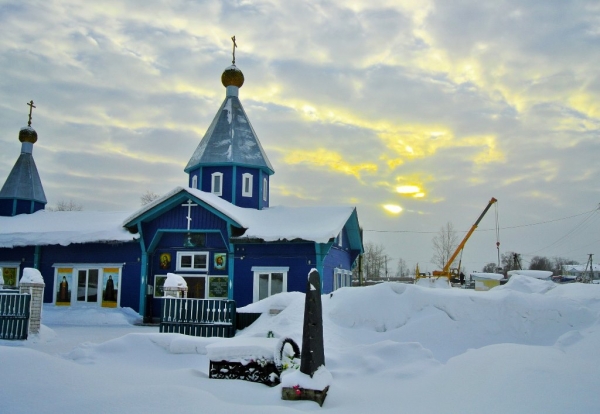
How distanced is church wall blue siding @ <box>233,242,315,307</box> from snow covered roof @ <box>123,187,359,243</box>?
63 cm

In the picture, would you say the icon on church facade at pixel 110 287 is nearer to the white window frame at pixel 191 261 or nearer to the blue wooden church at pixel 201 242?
the blue wooden church at pixel 201 242

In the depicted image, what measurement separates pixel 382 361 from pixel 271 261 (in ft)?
38.3

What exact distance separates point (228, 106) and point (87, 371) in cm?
2236

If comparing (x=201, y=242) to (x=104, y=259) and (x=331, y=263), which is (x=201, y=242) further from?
(x=331, y=263)

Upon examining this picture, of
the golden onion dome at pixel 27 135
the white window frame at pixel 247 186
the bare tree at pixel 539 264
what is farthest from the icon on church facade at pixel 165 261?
the bare tree at pixel 539 264

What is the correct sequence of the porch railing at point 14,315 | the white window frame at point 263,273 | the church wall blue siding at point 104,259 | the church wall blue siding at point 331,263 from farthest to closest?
the church wall blue siding at point 104,259 → the church wall blue siding at point 331,263 → the white window frame at point 263,273 → the porch railing at point 14,315

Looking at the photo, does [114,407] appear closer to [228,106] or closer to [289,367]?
[289,367]

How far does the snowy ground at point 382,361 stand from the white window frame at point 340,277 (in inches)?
326

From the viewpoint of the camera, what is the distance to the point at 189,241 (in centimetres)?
2194

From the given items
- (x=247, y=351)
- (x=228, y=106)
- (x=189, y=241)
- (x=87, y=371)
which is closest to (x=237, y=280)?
(x=189, y=241)

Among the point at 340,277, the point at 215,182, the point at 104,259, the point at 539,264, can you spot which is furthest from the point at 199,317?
the point at 539,264

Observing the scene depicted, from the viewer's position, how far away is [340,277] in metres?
25.4

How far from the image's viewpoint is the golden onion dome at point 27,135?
98.0ft

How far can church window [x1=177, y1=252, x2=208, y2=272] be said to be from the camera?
2173 centimetres
